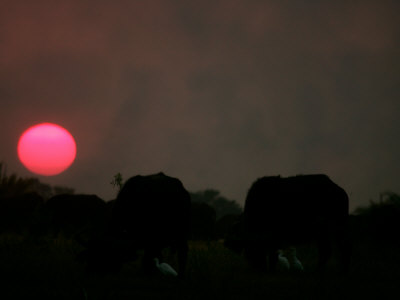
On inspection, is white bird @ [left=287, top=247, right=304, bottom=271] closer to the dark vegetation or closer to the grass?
the dark vegetation

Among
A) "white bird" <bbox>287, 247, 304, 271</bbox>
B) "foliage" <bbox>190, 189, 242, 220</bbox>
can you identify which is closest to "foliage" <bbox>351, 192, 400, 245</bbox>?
"white bird" <bbox>287, 247, 304, 271</bbox>

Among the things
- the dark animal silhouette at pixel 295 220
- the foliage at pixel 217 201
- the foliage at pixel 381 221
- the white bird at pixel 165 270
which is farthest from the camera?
the foliage at pixel 217 201

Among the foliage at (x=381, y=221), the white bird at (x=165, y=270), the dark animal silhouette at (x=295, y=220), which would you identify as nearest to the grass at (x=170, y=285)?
the white bird at (x=165, y=270)

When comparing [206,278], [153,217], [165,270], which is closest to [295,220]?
[165,270]

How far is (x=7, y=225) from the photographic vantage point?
2972cm

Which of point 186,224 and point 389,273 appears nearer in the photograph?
point 186,224

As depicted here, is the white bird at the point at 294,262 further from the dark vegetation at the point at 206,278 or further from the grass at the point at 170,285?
the grass at the point at 170,285

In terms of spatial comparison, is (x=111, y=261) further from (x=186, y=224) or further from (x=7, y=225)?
(x=7, y=225)

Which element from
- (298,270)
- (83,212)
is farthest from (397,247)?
(83,212)

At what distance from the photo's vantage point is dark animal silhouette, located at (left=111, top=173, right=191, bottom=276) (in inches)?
373

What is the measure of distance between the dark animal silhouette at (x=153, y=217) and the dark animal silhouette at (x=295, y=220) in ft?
6.93

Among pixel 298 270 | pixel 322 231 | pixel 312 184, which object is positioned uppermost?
pixel 312 184

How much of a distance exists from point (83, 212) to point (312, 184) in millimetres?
23873

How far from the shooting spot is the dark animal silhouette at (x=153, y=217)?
948 cm
